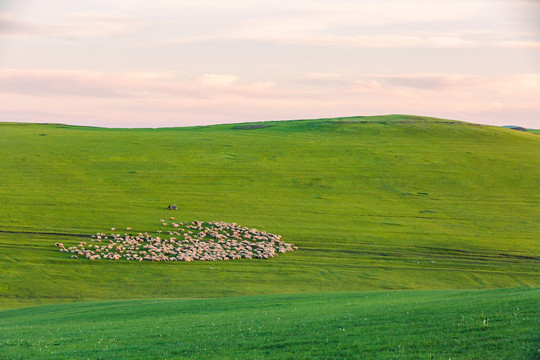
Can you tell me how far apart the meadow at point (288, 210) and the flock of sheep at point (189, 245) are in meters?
1.25

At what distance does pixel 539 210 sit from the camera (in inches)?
2467

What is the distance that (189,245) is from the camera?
46531mm

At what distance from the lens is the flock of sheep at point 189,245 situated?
44.0 meters

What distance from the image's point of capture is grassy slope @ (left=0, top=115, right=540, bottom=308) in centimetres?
3981

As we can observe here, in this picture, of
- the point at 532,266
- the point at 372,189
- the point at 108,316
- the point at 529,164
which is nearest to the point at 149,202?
the point at 372,189

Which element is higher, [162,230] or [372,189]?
[372,189]

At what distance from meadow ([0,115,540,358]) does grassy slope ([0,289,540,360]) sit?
0.32 metres

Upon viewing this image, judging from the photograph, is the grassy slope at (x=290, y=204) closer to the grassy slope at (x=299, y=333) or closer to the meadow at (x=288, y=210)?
the meadow at (x=288, y=210)

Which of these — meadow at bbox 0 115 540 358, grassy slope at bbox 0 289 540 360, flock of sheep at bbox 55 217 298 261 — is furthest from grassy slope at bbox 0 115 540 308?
grassy slope at bbox 0 289 540 360

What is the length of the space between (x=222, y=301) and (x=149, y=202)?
31.3 m

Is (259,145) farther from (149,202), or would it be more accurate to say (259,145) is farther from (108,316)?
(108,316)

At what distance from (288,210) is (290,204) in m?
2.46

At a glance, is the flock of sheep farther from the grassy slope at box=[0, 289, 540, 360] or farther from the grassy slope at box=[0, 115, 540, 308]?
the grassy slope at box=[0, 289, 540, 360]

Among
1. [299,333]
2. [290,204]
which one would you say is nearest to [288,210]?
[290,204]
